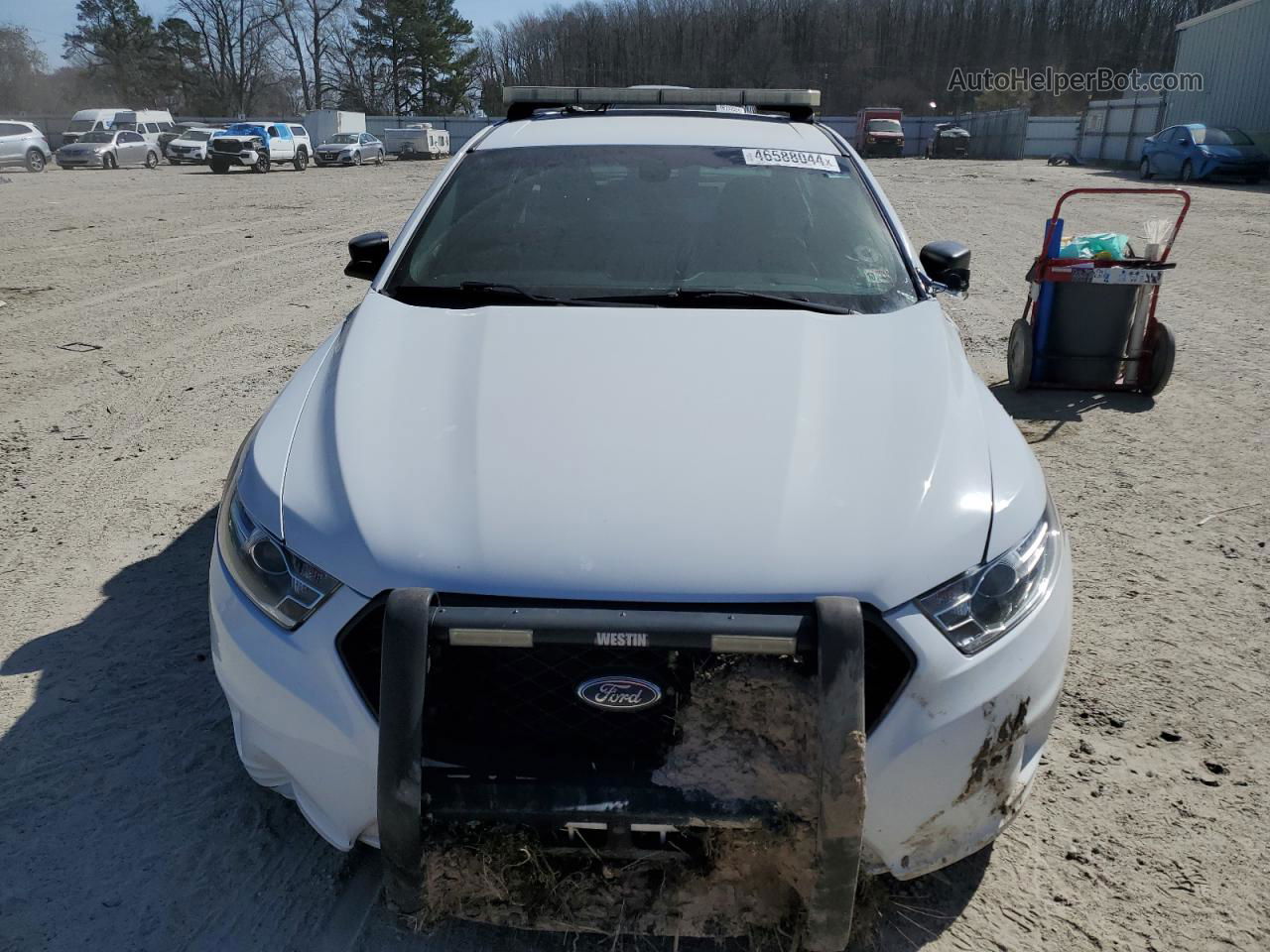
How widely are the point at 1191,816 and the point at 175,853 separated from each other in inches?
108

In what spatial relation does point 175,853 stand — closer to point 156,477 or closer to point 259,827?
point 259,827

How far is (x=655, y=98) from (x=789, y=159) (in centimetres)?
153

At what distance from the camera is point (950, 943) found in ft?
7.53

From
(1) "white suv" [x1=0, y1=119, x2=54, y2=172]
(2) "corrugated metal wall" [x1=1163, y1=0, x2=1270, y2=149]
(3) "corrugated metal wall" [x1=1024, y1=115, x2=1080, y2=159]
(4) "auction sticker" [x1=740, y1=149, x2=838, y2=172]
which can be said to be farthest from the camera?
(3) "corrugated metal wall" [x1=1024, y1=115, x2=1080, y2=159]

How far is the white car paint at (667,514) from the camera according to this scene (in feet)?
6.53

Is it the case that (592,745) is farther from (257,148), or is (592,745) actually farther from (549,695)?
(257,148)

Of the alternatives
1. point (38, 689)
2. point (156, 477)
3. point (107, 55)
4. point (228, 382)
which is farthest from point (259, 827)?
point (107, 55)

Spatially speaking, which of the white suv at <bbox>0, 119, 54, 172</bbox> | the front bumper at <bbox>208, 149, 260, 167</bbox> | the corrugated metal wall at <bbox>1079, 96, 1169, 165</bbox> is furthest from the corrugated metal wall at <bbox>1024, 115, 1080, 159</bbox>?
the white suv at <bbox>0, 119, 54, 172</bbox>

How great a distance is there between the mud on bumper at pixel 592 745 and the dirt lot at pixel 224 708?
525 mm

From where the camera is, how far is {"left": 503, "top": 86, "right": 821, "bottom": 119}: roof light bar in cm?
482

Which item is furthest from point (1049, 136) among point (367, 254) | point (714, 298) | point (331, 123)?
point (714, 298)

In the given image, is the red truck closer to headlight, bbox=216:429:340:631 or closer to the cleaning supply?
the cleaning supply

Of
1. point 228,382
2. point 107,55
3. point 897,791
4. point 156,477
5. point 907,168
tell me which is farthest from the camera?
point 107,55

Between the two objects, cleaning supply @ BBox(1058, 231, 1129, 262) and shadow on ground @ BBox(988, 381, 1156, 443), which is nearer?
shadow on ground @ BBox(988, 381, 1156, 443)
